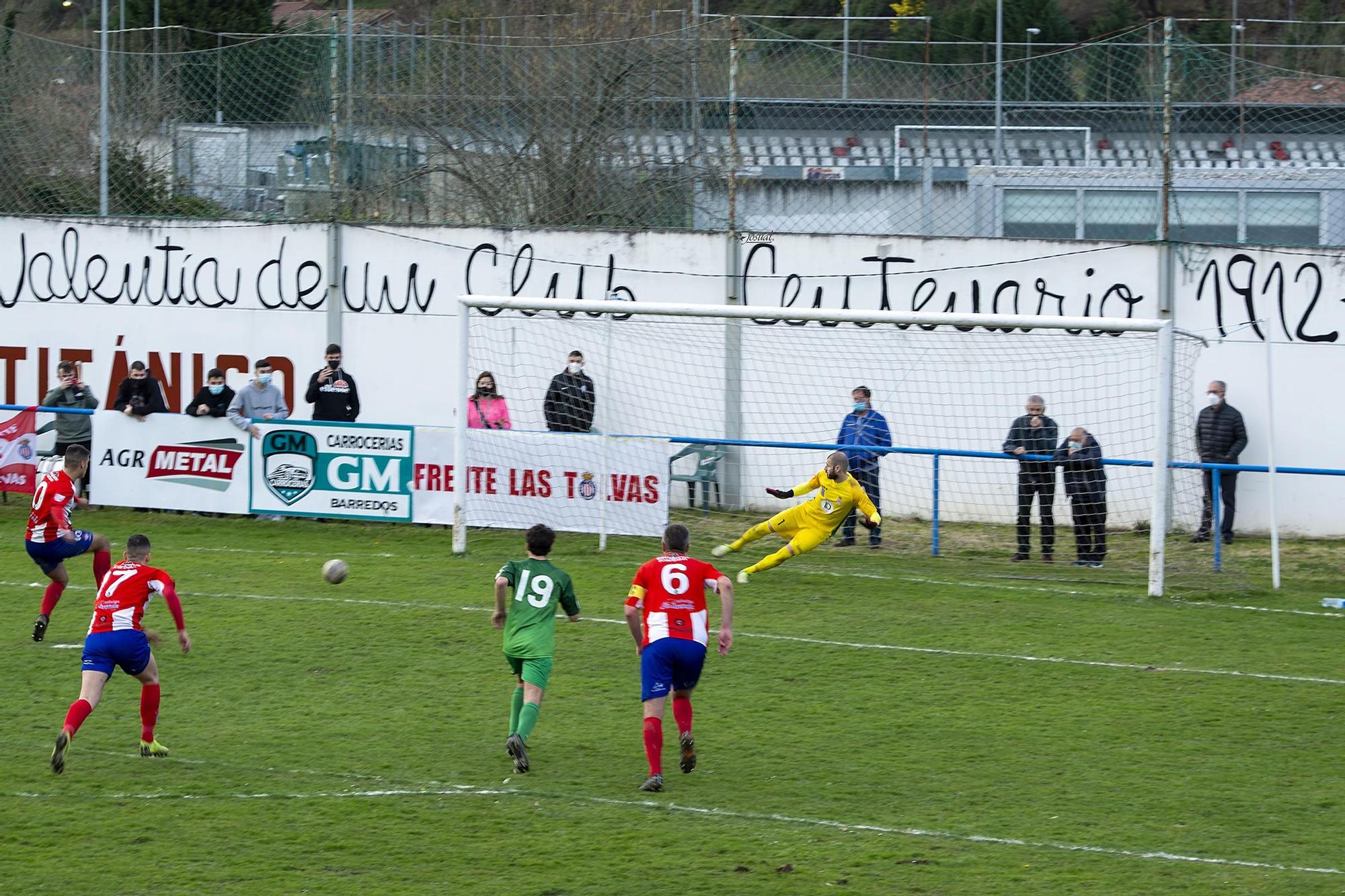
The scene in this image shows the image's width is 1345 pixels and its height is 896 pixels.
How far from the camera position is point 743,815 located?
7.64 metres

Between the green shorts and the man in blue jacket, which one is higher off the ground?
the man in blue jacket

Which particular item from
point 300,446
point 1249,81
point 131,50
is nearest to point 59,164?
point 131,50

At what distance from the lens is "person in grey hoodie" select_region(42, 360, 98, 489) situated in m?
17.4

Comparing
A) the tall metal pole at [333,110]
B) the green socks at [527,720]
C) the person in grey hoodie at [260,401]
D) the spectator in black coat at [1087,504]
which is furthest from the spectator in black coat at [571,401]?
the green socks at [527,720]

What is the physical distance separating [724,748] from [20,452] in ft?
38.5

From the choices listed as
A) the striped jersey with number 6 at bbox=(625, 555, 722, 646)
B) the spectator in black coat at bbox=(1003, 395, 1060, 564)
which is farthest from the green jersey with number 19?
the spectator in black coat at bbox=(1003, 395, 1060, 564)

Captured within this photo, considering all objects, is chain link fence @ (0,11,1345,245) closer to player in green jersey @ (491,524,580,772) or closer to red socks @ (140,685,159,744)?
player in green jersey @ (491,524,580,772)

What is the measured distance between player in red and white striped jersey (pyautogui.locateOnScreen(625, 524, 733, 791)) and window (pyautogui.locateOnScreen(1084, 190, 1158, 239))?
35.2ft

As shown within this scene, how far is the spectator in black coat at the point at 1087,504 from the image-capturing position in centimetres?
1497

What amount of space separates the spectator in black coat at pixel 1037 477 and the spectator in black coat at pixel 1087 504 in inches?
7.1

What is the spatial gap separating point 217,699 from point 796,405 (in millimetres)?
9447

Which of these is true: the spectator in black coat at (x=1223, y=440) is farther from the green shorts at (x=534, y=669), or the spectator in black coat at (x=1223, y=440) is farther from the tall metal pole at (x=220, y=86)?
the tall metal pole at (x=220, y=86)

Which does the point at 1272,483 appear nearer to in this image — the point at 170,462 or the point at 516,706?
the point at 516,706

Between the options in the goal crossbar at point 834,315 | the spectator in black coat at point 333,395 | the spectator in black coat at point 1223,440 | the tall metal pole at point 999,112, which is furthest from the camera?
the tall metal pole at point 999,112
